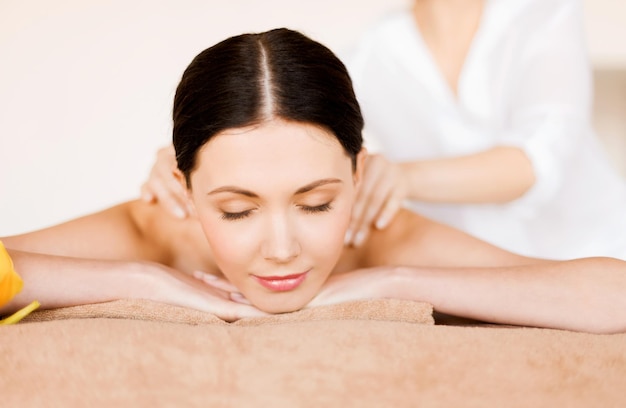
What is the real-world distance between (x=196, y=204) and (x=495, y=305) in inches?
21.3

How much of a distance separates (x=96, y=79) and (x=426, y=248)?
2.25 metres

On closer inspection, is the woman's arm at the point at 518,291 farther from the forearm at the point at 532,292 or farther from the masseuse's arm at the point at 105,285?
the masseuse's arm at the point at 105,285

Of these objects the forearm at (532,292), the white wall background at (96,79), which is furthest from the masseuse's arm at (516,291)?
the white wall background at (96,79)

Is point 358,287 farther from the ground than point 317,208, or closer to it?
closer to it

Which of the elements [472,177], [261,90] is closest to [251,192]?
[261,90]

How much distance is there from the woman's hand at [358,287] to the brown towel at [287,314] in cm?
7

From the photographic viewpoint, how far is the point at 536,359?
1087 millimetres

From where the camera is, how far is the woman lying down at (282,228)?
132cm

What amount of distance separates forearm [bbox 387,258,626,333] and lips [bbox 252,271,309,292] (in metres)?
0.16

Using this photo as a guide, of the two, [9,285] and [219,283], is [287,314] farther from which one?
[9,285]

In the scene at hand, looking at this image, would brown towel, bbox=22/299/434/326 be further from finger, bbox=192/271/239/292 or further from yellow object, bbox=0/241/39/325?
finger, bbox=192/271/239/292

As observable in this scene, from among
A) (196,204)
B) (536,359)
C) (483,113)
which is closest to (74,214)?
(483,113)

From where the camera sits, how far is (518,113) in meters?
2.04

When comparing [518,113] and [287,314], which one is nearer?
[287,314]
